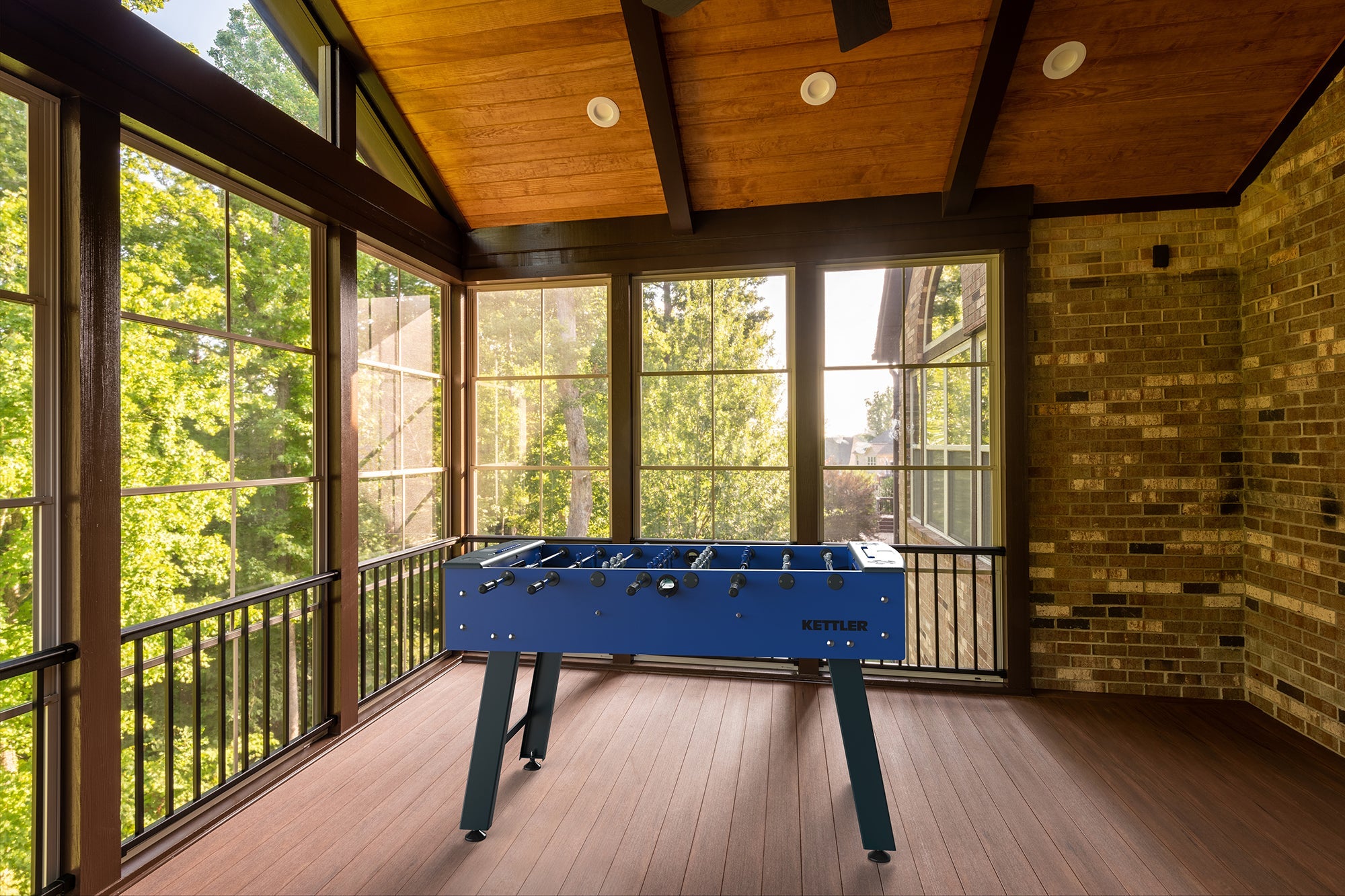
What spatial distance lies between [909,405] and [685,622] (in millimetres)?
2098

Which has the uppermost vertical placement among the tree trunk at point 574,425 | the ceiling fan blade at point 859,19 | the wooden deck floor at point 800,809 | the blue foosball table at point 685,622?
the ceiling fan blade at point 859,19

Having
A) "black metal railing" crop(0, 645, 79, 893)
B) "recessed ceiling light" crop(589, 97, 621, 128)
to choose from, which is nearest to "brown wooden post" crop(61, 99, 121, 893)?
"black metal railing" crop(0, 645, 79, 893)

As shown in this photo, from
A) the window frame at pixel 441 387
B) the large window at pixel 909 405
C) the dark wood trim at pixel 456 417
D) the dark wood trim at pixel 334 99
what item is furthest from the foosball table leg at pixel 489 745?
the dark wood trim at pixel 334 99

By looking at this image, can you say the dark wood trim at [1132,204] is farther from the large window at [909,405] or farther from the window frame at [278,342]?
the window frame at [278,342]

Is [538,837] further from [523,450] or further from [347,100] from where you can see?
[347,100]

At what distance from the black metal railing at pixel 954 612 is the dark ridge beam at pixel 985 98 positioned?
195 centimetres

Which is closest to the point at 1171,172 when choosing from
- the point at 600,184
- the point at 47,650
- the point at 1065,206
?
the point at 1065,206

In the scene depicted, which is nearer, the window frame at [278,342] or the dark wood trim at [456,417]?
the window frame at [278,342]

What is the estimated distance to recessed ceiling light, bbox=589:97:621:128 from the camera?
3.00m

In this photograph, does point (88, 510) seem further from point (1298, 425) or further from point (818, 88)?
point (1298, 425)

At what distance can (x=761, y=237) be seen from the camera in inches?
139

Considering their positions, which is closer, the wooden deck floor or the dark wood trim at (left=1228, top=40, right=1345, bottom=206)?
the wooden deck floor

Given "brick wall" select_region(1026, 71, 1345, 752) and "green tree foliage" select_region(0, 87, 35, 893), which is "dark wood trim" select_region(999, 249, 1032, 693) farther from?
"green tree foliage" select_region(0, 87, 35, 893)

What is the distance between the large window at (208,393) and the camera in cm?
214
